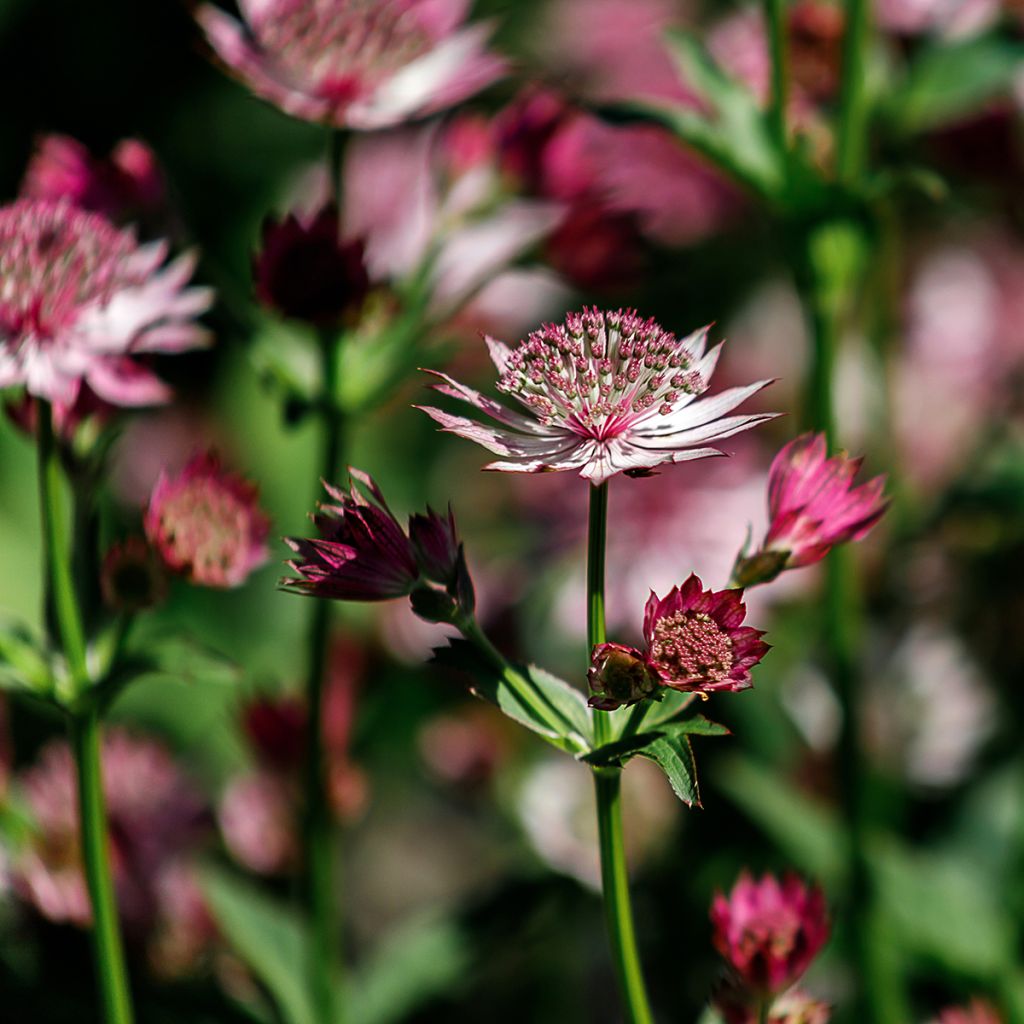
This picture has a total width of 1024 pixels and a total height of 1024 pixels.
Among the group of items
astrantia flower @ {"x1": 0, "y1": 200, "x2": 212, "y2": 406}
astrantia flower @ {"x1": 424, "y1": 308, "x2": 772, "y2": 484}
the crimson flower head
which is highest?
astrantia flower @ {"x1": 0, "y1": 200, "x2": 212, "y2": 406}

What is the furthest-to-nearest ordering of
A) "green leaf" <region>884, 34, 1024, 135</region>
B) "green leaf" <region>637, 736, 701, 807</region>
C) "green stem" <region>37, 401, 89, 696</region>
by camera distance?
1. "green leaf" <region>884, 34, 1024, 135</region>
2. "green stem" <region>37, 401, 89, 696</region>
3. "green leaf" <region>637, 736, 701, 807</region>

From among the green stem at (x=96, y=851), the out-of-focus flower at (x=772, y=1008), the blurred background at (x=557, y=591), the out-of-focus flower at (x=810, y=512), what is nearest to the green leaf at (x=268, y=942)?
the blurred background at (x=557, y=591)

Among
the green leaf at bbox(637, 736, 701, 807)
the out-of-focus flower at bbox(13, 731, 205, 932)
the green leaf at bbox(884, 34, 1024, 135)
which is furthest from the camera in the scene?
the green leaf at bbox(884, 34, 1024, 135)

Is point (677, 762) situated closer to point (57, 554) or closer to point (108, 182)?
point (57, 554)

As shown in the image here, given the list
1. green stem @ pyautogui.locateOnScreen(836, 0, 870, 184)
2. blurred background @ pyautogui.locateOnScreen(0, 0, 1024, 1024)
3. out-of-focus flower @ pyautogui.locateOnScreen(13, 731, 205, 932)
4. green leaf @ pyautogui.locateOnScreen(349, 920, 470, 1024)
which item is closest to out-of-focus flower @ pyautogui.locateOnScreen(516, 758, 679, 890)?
blurred background @ pyautogui.locateOnScreen(0, 0, 1024, 1024)

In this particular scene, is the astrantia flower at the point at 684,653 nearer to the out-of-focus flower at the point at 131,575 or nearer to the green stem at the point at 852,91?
the out-of-focus flower at the point at 131,575

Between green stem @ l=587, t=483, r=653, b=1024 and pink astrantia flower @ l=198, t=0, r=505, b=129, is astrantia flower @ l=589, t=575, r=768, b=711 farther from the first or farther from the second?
pink astrantia flower @ l=198, t=0, r=505, b=129

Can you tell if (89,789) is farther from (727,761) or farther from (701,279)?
(701,279)

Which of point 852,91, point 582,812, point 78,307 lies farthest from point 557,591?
point 78,307
